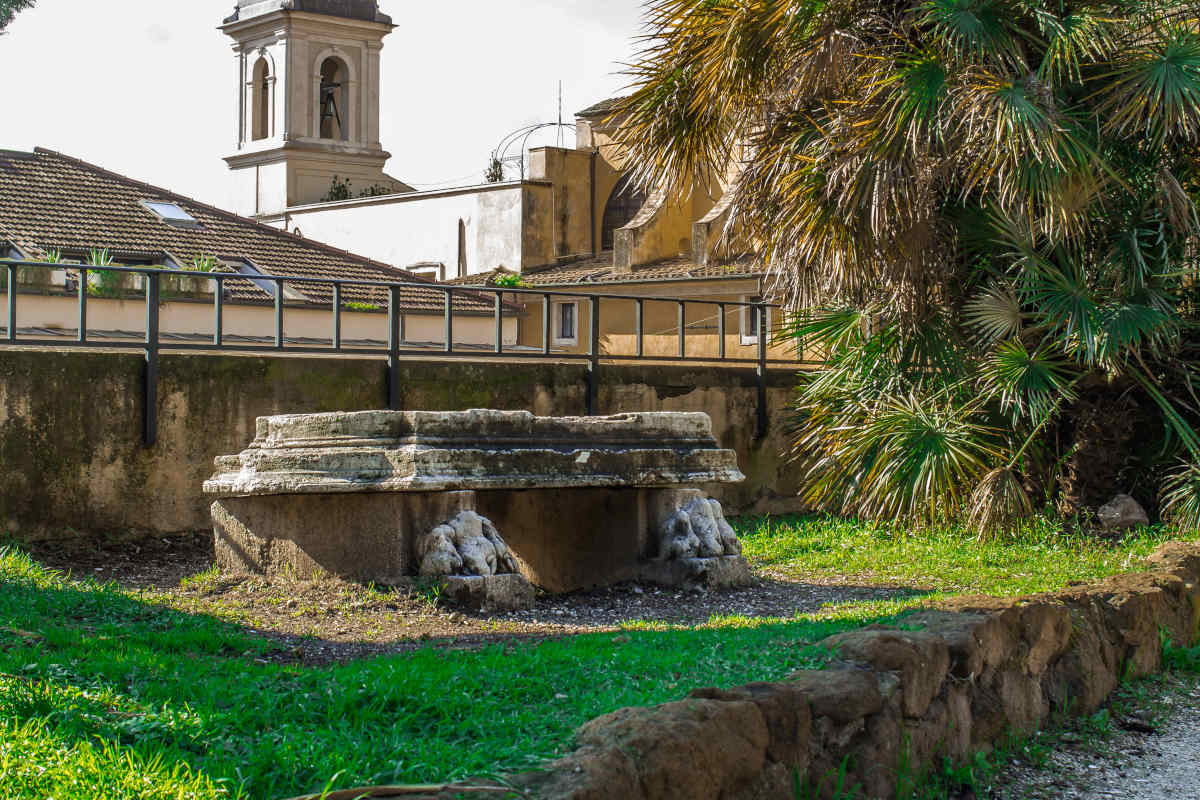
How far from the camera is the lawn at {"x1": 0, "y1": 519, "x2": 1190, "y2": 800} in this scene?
368 centimetres

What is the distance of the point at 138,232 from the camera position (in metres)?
26.7

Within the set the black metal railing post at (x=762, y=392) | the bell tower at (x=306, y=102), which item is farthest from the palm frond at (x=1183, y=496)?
the bell tower at (x=306, y=102)

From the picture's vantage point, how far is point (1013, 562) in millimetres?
9961

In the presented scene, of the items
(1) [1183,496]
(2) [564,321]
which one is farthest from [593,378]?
(2) [564,321]

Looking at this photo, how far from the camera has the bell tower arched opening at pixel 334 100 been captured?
4434 cm

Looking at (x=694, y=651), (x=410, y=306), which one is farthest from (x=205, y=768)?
(x=410, y=306)

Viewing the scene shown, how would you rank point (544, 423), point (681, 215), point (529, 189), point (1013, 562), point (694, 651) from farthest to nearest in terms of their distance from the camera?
point (529, 189) < point (681, 215) < point (1013, 562) < point (544, 423) < point (694, 651)

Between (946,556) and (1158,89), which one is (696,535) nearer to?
(946,556)

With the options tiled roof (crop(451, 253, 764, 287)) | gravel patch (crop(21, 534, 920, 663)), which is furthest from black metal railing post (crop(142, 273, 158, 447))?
tiled roof (crop(451, 253, 764, 287))

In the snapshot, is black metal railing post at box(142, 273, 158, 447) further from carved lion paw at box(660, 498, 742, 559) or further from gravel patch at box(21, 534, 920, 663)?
carved lion paw at box(660, 498, 742, 559)

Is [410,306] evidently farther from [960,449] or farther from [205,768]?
[205,768]

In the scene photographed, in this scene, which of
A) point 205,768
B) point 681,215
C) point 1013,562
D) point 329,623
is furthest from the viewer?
point 681,215

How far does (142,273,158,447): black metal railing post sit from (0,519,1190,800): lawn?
215 cm

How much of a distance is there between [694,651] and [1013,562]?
16.1 feet
